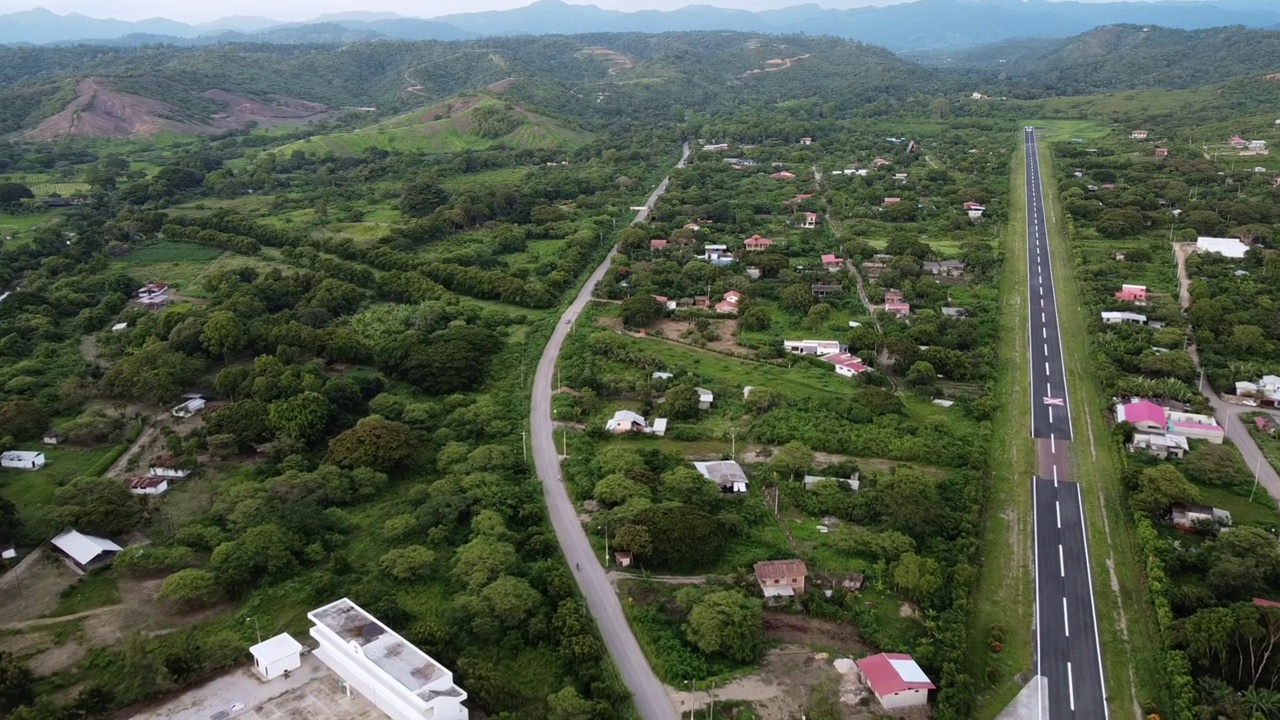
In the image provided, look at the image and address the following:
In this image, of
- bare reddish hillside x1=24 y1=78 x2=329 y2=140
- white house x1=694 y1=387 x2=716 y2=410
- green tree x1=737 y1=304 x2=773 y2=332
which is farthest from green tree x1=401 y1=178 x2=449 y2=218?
bare reddish hillside x1=24 y1=78 x2=329 y2=140

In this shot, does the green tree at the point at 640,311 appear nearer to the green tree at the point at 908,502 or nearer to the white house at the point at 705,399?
the white house at the point at 705,399

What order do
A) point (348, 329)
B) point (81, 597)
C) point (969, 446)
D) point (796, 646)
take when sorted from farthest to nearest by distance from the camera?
1. point (348, 329)
2. point (969, 446)
3. point (81, 597)
4. point (796, 646)

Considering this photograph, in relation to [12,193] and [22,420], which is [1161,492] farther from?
[12,193]

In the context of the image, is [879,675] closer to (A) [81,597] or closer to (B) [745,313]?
(A) [81,597]

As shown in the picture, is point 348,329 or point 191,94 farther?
point 191,94

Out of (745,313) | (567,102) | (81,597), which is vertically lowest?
(81,597)

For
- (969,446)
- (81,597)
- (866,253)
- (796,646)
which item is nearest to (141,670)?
(81,597)
